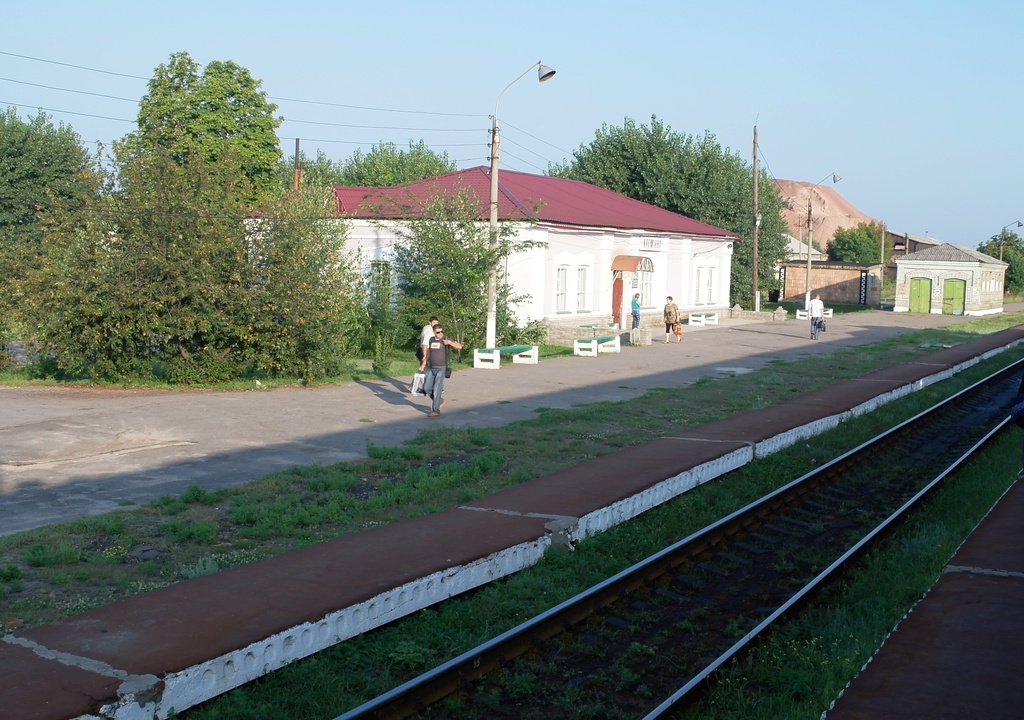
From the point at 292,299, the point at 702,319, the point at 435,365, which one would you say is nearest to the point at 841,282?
the point at 702,319

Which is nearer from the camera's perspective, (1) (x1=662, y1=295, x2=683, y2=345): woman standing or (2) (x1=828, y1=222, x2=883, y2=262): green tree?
(1) (x1=662, y1=295, x2=683, y2=345): woman standing

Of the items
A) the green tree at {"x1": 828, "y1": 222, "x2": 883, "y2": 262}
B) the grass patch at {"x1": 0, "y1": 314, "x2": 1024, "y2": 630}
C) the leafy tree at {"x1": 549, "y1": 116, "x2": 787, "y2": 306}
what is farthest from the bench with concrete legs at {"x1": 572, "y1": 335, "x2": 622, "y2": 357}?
the green tree at {"x1": 828, "y1": 222, "x2": 883, "y2": 262}

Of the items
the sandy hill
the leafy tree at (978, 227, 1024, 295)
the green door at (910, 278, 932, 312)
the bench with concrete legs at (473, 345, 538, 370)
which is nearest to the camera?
the bench with concrete legs at (473, 345, 538, 370)

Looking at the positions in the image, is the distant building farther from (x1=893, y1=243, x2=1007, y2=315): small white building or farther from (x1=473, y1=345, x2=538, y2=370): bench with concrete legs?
(x1=473, y1=345, x2=538, y2=370): bench with concrete legs

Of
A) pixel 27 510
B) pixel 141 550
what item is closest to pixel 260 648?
pixel 141 550

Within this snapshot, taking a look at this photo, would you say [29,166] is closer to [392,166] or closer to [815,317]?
[392,166]

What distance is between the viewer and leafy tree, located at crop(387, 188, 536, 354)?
25.3 metres

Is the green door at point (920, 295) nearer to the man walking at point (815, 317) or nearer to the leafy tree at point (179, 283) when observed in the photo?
the man walking at point (815, 317)

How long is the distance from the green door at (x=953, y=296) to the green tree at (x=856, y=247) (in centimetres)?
5116

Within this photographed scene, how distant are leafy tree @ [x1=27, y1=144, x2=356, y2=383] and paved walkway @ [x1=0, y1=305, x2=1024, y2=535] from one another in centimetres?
87

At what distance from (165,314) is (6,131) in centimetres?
3646

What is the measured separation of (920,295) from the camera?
186 ft

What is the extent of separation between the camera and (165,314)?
61.7 ft

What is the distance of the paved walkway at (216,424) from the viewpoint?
10883 millimetres
